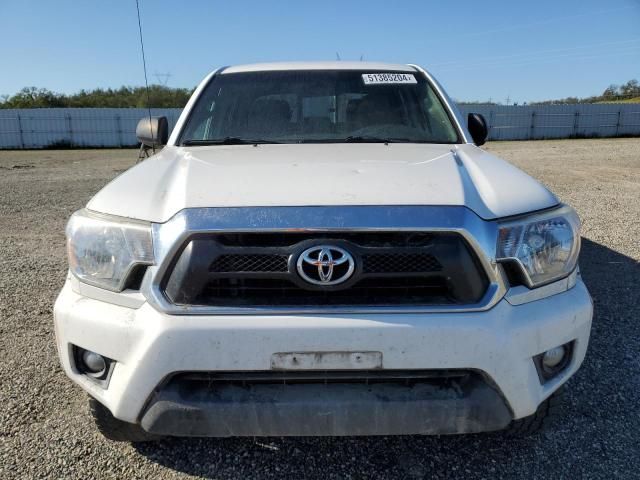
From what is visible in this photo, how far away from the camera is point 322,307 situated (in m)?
1.85

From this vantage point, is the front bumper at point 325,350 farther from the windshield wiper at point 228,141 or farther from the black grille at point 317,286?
the windshield wiper at point 228,141

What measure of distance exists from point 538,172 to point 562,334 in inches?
483

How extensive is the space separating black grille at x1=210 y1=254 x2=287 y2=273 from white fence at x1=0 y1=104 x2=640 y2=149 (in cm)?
2621

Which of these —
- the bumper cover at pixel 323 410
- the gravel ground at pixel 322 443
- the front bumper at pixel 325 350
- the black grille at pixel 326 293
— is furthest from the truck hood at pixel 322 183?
the gravel ground at pixel 322 443

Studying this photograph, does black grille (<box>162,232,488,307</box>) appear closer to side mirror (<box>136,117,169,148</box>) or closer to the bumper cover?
the bumper cover

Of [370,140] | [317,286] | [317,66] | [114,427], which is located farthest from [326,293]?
[317,66]

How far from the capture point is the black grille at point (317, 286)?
1857mm

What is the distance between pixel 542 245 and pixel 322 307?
878mm

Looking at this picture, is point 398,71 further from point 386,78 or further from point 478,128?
point 478,128

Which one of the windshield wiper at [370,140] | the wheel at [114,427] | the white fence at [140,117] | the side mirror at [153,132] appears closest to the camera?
the wheel at [114,427]

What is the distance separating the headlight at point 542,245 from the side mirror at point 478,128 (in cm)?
154

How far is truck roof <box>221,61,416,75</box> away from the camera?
11.9 ft

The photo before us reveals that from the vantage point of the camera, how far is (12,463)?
229 centimetres

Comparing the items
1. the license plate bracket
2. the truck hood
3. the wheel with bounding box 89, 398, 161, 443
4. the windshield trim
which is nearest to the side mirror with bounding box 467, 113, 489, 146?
the windshield trim
